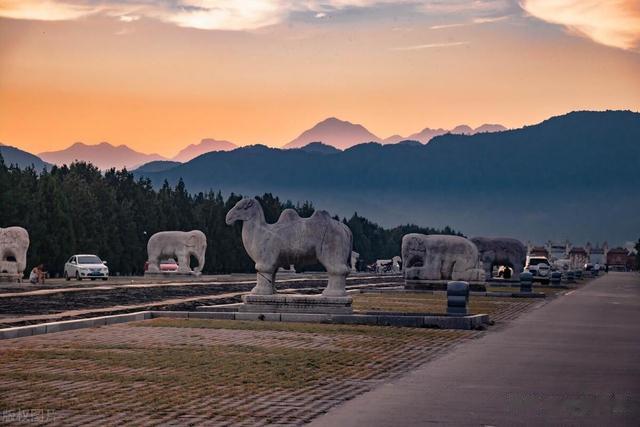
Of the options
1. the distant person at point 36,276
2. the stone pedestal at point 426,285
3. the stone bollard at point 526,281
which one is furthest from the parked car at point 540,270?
the distant person at point 36,276

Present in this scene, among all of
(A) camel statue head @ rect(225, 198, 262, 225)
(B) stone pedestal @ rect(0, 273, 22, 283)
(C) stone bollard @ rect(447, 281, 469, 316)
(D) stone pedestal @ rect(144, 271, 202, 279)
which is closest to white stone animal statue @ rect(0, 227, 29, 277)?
(B) stone pedestal @ rect(0, 273, 22, 283)

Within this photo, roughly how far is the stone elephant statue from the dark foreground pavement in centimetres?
4198

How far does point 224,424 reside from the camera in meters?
13.8

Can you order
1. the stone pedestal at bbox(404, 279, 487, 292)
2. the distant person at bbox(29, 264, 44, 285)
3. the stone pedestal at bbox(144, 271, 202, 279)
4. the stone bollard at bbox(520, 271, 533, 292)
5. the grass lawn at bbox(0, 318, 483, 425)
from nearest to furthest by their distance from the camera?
the grass lawn at bbox(0, 318, 483, 425)
the stone bollard at bbox(520, 271, 533, 292)
the stone pedestal at bbox(404, 279, 487, 292)
the distant person at bbox(29, 264, 44, 285)
the stone pedestal at bbox(144, 271, 202, 279)

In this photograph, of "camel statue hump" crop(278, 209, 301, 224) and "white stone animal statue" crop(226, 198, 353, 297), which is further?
"camel statue hump" crop(278, 209, 301, 224)

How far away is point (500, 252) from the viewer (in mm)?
72250

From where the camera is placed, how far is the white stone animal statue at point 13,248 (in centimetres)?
6097

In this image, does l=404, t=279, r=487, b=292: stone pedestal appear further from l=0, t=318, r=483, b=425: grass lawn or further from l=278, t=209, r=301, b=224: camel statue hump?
l=0, t=318, r=483, b=425: grass lawn

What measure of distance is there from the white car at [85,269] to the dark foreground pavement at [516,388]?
4328cm

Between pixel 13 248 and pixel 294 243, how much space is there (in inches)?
1226

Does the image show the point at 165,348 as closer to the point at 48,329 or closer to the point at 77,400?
the point at 48,329

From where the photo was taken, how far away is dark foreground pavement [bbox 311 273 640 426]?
14.7 metres

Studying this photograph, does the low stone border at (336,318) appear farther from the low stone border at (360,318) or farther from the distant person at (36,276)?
the distant person at (36,276)

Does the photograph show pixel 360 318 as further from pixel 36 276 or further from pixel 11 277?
pixel 11 277
